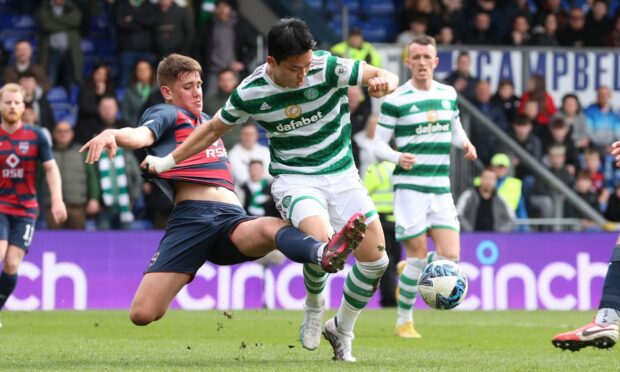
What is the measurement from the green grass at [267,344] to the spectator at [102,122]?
3.02m

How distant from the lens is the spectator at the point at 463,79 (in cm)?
1962

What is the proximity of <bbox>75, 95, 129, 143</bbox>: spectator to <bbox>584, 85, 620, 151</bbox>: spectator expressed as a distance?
7.80 m

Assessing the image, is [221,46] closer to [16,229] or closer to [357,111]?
[357,111]

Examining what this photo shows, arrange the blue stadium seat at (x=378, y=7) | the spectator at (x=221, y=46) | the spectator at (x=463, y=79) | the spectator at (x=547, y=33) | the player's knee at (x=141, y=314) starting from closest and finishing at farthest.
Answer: the player's knee at (x=141, y=314)
the spectator at (x=221, y=46)
the spectator at (x=463, y=79)
the spectator at (x=547, y=33)
the blue stadium seat at (x=378, y=7)

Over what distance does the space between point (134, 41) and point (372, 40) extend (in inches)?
204

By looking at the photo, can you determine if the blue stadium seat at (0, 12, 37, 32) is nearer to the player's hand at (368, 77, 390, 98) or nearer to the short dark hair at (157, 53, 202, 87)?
the short dark hair at (157, 53, 202, 87)

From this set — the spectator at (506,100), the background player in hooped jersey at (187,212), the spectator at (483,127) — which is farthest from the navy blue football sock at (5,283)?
the spectator at (506,100)

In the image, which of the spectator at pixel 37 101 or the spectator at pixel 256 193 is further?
the spectator at pixel 37 101

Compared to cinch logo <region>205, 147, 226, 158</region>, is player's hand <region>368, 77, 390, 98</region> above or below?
above

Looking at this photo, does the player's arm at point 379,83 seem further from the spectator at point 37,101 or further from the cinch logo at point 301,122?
the spectator at point 37,101

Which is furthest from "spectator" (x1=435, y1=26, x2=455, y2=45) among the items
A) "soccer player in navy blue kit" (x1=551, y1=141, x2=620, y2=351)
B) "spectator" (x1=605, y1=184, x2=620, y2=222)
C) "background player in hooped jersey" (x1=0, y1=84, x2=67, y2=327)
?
"soccer player in navy blue kit" (x1=551, y1=141, x2=620, y2=351)

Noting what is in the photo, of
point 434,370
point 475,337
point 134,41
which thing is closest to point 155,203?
point 134,41

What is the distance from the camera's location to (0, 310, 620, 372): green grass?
867cm

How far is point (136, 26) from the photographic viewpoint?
64.2 feet
